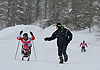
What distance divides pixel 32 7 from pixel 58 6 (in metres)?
17.8

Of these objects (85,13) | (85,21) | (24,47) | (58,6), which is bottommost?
(24,47)

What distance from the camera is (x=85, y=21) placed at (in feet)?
103

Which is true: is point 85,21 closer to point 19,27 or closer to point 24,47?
point 19,27

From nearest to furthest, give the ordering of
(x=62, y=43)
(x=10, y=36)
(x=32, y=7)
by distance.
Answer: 1. (x=62, y=43)
2. (x=10, y=36)
3. (x=32, y=7)

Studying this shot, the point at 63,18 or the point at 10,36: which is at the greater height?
the point at 63,18

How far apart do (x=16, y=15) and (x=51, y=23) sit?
12.5 meters

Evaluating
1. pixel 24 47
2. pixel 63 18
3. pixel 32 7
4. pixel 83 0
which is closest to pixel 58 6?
pixel 63 18

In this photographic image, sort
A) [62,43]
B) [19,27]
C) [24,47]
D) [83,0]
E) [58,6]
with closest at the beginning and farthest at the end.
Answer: [62,43], [24,47], [19,27], [83,0], [58,6]

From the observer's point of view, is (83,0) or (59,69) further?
(83,0)

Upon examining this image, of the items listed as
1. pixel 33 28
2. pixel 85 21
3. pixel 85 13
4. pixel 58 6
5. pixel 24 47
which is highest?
pixel 58 6

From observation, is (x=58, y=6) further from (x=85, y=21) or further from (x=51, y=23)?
(x=85, y=21)

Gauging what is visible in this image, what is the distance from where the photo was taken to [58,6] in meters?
42.5

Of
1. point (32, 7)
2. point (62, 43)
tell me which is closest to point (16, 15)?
point (32, 7)

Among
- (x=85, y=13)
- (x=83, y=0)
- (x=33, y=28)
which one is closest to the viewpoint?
(x=33, y=28)
